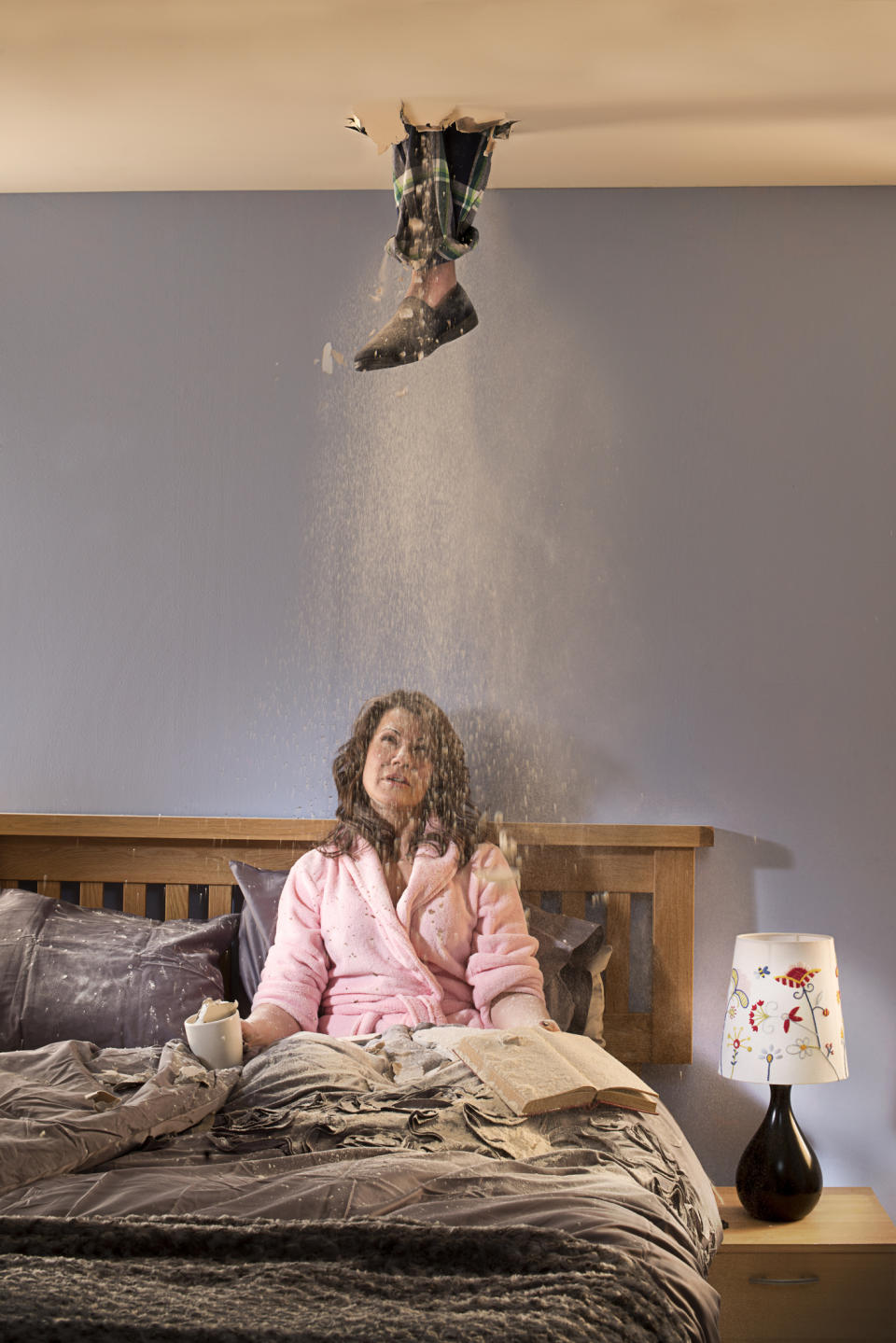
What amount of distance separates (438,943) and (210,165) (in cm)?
165

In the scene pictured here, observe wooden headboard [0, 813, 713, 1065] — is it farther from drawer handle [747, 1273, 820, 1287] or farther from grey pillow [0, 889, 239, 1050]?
drawer handle [747, 1273, 820, 1287]

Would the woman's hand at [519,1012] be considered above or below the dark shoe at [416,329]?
below

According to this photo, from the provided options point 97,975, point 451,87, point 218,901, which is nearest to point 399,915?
point 218,901

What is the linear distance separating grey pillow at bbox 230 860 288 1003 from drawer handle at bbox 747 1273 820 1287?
1017 mm

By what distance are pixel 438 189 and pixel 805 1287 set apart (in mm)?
2081

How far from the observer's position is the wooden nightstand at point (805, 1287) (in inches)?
74.5

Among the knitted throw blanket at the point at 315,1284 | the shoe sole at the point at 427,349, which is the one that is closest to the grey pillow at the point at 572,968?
the knitted throw blanket at the point at 315,1284

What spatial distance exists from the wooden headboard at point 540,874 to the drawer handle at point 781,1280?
419 mm

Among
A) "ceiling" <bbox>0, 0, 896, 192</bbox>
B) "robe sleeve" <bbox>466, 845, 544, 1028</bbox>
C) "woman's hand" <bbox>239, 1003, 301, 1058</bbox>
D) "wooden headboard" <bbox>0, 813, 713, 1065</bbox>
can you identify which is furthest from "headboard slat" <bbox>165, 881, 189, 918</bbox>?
"ceiling" <bbox>0, 0, 896, 192</bbox>

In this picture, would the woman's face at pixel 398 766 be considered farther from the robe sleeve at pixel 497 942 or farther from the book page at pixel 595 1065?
the book page at pixel 595 1065

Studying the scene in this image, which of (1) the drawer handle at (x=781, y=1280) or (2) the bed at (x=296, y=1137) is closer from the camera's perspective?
(2) the bed at (x=296, y=1137)

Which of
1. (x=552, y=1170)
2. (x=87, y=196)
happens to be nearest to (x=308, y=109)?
(x=87, y=196)

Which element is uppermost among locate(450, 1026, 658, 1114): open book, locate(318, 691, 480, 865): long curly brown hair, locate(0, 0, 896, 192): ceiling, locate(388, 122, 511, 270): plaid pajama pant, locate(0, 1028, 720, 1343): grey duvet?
locate(0, 0, 896, 192): ceiling

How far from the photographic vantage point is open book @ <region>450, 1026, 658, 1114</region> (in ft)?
5.25
